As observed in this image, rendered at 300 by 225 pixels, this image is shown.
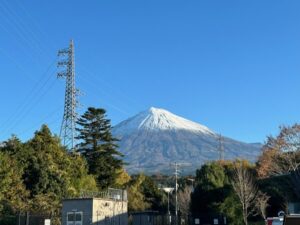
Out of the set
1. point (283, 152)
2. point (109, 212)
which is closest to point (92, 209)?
point (109, 212)

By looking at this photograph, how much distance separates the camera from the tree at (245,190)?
2490 inches

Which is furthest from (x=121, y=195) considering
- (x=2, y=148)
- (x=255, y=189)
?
(x=255, y=189)

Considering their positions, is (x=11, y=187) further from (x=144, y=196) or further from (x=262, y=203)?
(x=144, y=196)

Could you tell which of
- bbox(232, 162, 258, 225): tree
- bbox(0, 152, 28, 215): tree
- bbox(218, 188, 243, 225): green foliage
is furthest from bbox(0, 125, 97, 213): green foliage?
bbox(232, 162, 258, 225): tree

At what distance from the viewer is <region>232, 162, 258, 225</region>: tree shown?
208 feet

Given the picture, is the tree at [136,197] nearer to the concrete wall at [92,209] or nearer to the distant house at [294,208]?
the concrete wall at [92,209]

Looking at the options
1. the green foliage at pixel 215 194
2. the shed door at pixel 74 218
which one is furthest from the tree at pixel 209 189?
the shed door at pixel 74 218

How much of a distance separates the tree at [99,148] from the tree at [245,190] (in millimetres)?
17560

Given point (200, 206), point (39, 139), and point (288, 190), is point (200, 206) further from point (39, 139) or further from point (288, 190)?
point (39, 139)

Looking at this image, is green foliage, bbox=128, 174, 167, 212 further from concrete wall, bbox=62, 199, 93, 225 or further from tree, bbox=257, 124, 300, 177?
tree, bbox=257, 124, 300, 177

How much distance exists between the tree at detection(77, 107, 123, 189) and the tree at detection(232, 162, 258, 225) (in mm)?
17560

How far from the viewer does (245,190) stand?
63.5 metres

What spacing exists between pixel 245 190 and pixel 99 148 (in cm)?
2330

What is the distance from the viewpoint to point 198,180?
79.1 meters
